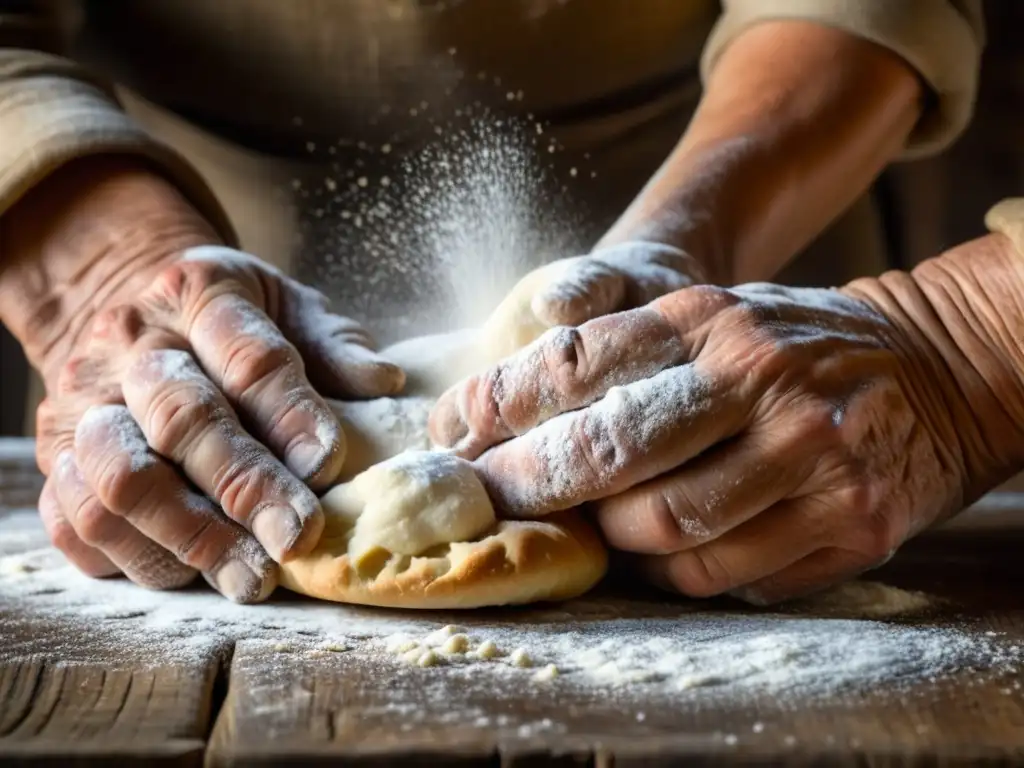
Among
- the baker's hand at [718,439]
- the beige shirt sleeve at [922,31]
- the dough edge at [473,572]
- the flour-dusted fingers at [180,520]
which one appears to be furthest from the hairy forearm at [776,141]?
the flour-dusted fingers at [180,520]

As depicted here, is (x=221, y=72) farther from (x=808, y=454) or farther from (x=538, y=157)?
(x=808, y=454)

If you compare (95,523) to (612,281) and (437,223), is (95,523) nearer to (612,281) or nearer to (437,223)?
(612,281)

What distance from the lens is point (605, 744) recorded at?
→ 0.56m

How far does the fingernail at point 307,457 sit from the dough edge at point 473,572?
63 mm

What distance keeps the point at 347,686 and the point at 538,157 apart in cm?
97

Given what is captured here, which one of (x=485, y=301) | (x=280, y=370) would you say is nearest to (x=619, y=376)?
(x=280, y=370)

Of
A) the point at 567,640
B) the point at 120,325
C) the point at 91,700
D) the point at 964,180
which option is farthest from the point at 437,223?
the point at 964,180

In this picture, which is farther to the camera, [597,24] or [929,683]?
[597,24]

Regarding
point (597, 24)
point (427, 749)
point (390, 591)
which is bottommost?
point (390, 591)

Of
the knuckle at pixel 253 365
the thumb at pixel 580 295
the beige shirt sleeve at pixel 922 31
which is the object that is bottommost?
the knuckle at pixel 253 365

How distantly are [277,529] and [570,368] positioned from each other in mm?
267

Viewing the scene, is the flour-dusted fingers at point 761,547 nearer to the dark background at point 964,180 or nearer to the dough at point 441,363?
the dough at point 441,363

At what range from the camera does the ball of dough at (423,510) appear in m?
0.86

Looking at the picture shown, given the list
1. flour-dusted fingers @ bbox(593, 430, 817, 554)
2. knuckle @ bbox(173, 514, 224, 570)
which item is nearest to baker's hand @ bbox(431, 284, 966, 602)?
flour-dusted fingers @ bbox(593, 430, 817, 554)
